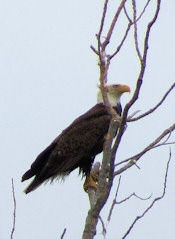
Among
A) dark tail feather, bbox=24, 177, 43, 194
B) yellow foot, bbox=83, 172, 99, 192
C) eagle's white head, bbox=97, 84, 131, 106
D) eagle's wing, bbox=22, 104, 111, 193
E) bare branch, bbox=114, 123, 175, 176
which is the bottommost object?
bare branch, bbox=114, 123, 175, 176

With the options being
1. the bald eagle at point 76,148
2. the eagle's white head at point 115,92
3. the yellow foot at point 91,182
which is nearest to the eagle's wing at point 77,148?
the bald eagle at point 76,148

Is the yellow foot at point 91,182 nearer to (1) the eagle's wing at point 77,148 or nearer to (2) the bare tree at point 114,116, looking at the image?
(1) the eagle's wing at point 77,148

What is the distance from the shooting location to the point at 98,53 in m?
4.29

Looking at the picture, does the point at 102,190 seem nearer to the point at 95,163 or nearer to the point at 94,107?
the point at 95,163

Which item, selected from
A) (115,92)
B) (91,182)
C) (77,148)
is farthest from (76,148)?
(115,92)


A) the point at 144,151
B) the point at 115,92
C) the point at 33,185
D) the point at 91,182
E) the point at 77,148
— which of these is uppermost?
the point at 115,92

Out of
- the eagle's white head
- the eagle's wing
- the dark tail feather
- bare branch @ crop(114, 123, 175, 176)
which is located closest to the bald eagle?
the eagle's wing

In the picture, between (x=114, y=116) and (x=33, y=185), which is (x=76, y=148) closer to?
(x=33, y=185)

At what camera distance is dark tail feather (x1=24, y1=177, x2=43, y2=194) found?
7824 millimetres

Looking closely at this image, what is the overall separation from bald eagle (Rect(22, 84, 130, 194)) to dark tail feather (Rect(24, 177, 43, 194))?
152 mm

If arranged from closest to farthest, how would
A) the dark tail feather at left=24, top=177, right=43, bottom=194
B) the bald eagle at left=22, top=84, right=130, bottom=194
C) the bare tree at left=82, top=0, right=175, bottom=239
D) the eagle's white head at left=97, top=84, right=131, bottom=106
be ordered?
the bare tree at left=82, top=0, right=175, bottom=239, the dark tail feather at left=24, top=177, right=43, bottom=194, the bald eagle at left=22, top=84, right=130, bottom=194, the eagle's white head at left=97, top=84, right=131, bottom=106

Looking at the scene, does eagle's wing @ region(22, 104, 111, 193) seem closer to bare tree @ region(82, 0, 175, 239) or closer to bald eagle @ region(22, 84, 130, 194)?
bald eagle @ region(22, 84, 130, 194)

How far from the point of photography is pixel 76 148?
844cm

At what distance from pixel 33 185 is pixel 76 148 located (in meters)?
0.83
